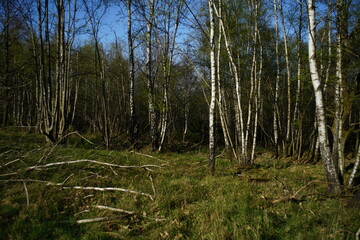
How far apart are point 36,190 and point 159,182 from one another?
7.75ft

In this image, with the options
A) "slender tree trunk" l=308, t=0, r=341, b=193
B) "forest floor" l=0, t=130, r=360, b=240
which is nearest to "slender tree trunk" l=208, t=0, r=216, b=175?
"forest floor" l=0, t=130, r=360, b=240

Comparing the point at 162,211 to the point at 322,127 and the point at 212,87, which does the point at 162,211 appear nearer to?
the point at 212,87

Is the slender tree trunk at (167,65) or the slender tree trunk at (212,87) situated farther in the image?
the slender tree trunk at (167,65)

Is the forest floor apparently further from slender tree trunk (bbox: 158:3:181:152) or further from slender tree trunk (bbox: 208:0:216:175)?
slender tree trunk (bbox: 158:3:181:152)

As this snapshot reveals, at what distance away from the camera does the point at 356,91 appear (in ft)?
14.9

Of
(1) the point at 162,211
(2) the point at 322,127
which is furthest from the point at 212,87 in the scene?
(1) the point at 162,211

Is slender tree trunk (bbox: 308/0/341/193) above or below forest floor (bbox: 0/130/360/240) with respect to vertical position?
above

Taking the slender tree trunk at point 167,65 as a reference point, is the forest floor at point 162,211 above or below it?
below

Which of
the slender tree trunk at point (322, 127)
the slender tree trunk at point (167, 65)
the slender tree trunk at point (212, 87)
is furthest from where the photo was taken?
the slender tree trunk at point (167, 65)

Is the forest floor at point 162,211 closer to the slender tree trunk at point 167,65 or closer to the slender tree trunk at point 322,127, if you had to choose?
the slender tree trunk at point 322,127

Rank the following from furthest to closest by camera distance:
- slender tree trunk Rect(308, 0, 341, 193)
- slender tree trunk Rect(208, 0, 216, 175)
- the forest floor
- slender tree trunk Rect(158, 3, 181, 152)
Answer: slender tree trunk Rect(158, 3, 181, 152), slender tree trunk Rect(208, 0, 216, 175), slender tree trunk Rect(308, 0, 341, 193), the forest floor

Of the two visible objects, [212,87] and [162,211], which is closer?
[162,211]

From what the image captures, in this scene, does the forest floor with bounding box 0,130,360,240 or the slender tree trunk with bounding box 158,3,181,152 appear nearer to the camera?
the forest floor with bounding box 0,130,360,240

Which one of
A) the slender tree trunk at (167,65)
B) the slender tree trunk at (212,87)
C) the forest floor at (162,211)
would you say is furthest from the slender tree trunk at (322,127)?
the slender tree trunk at (167,65)
